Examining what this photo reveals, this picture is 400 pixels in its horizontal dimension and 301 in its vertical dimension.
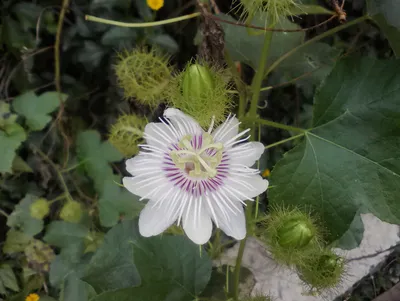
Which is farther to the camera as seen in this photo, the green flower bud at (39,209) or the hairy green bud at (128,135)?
the green flower bud at (39,209)

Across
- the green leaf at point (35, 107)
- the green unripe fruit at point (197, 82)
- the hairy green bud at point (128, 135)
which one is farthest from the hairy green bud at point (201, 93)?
the green leaf at point (35, 107)

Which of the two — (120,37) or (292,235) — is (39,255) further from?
(292,235)

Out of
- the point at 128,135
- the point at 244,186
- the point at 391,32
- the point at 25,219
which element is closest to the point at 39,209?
the point at 25,219

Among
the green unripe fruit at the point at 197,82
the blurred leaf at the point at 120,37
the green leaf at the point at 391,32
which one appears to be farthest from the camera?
the blurred leaf at the point at 120,37

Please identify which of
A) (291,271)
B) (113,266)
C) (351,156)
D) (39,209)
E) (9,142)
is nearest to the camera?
(351,156)

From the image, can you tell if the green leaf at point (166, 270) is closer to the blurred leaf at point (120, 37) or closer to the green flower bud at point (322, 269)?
the green flower bud at point (322, 269)

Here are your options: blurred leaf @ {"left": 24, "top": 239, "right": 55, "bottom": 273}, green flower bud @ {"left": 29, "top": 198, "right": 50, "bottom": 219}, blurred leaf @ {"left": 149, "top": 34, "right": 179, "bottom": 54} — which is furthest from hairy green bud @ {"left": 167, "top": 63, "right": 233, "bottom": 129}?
blurred leaf @ {"left": 24, "top": 239, "right": 55, "bottom": 273}
